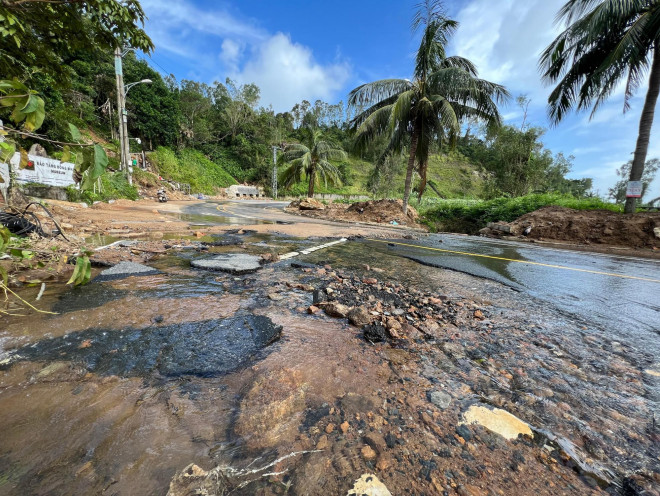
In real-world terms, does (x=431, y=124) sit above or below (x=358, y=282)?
above

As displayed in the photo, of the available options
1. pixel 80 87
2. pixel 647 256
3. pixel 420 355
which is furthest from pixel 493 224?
pixel 80 87

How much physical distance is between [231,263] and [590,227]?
11864 mm

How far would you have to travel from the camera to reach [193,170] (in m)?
34.3

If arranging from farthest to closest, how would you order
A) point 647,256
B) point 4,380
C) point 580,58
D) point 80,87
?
point 80,87 < point 580,58 < point 647,256 < point 4,380

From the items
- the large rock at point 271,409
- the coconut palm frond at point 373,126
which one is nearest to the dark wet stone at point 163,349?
the large rock at point 271,409

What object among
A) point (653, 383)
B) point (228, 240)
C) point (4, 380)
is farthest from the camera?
point (228, 240)

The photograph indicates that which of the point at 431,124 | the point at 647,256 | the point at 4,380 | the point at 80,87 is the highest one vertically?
the point at 80,87

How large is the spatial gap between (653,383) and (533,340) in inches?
24.0

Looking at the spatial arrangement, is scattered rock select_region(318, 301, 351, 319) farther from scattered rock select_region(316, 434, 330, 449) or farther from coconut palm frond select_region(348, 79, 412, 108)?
coconut palm frond select_region(348, 79, 412, 108)

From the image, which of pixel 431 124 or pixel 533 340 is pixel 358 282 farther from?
pixel 431 124

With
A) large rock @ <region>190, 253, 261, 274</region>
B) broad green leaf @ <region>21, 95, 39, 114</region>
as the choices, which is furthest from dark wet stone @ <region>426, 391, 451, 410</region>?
large rock @ <region>190, 253, 261, 274</region>

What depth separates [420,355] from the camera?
1.83m

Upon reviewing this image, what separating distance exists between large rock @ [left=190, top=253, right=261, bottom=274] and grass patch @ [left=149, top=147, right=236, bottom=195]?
3199 cm

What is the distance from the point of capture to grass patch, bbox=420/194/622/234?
11.5 meters
